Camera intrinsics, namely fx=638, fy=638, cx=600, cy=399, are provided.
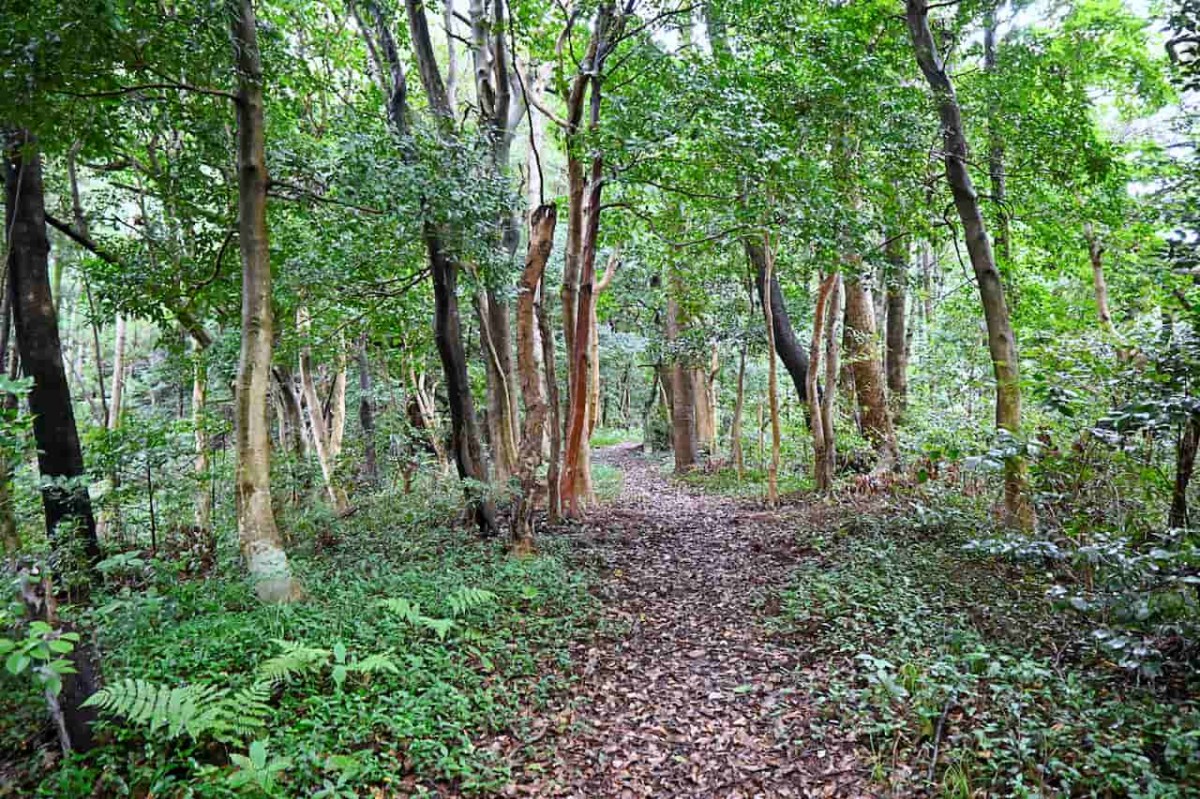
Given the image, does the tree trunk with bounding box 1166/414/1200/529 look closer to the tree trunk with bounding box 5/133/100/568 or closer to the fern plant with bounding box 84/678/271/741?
the fern plant with bounding box 84/678/271/741

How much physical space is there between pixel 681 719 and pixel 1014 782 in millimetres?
1983

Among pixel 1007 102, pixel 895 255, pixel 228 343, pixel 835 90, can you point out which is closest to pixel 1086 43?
pixel 1007 102

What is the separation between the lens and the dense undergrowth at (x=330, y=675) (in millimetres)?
3219

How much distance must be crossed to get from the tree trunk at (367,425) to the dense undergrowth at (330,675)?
724 cm

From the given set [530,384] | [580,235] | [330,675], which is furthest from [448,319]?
[330,675]

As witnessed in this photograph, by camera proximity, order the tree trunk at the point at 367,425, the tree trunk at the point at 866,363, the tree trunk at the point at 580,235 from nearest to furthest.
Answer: the tree trunk at the point at 580,235
the tree trunk at the point at 866,363
the tree trunk at the point at 367,425

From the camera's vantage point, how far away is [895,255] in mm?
9508

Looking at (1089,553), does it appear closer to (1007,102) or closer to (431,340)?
(1007,102)

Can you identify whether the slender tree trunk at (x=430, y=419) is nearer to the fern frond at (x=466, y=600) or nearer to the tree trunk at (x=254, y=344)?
the tree trunk at (x=254, y=344)

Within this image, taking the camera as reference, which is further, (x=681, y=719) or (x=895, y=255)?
(x=895, y=255)

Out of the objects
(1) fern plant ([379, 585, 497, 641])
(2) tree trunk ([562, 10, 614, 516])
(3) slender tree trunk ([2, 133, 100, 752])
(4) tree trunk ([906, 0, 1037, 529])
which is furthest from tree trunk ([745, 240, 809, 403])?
(3) slender tree trunk ([2, 133, 100, 752])

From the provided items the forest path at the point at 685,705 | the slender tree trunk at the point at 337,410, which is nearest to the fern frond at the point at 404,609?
the forest path at the point at 685,705

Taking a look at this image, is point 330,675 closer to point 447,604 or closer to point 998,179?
point 447,604

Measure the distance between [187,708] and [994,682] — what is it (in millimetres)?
4720
